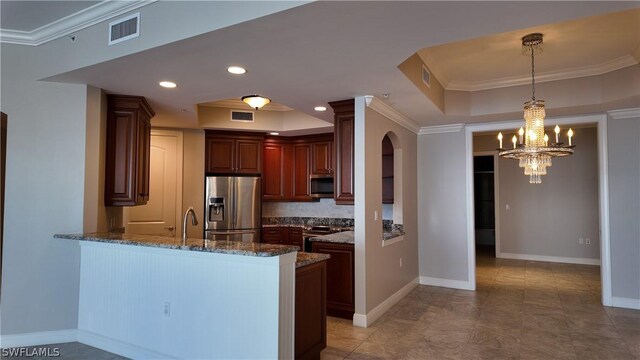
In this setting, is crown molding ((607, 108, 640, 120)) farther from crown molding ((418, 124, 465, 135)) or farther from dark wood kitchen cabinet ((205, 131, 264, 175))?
dark wood kitchen cabinet ((205, 131, 264, 175))

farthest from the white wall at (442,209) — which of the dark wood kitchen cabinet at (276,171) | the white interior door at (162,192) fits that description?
the white interior door at (162,192)

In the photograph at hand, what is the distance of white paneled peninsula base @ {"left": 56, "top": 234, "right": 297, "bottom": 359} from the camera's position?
247 cm

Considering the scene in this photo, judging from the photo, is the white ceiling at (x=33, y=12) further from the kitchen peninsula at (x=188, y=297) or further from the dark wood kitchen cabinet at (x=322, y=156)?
the dark wood kitchen cabinet at (x=322, y=156)

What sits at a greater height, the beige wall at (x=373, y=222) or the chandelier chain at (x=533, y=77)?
the chandelier chain at (x=533, y=77)

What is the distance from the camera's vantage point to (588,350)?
10.7ft

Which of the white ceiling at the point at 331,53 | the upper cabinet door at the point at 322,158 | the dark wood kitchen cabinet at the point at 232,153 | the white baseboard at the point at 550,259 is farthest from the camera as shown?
the white baseboard at the point at 550,259

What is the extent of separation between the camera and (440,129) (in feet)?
18.2

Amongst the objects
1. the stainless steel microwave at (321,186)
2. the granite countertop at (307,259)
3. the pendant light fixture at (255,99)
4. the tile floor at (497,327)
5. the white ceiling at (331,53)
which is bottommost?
the tile floor at (497,327)

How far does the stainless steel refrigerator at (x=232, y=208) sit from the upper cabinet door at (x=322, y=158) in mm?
1049

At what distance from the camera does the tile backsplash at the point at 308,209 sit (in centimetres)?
646

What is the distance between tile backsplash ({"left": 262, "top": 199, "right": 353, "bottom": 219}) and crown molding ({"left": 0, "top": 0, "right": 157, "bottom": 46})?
13.9 ft

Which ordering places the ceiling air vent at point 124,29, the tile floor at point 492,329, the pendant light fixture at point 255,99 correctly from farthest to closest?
the pendant light fixture at point 255,99 → the tile floor at point 492,329 → the ceiling air vent at point 124,29

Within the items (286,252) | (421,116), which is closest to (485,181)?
(421,116)

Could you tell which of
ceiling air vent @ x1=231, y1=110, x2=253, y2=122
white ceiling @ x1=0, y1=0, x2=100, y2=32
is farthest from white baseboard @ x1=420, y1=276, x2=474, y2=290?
white ceiling @ x1=0, y1=0, x2=100, y2=32
